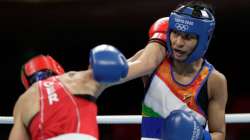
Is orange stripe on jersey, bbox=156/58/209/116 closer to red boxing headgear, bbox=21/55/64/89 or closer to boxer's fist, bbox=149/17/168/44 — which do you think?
boxer's fist, bbox=149/17/168/44

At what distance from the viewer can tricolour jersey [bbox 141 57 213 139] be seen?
2049 millimetres

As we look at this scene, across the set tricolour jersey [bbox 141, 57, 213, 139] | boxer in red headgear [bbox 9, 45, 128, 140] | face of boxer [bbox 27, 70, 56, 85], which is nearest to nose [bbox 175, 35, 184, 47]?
tricolour jersey [bbox 141, 57, 213, 139]

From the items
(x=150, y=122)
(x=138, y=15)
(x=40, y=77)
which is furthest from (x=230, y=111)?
(x=40, y=77)

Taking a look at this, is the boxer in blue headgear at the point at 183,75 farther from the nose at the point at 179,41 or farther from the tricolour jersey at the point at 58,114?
the tricolour jersey at the point at 58,114

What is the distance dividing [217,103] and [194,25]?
0.99 ft

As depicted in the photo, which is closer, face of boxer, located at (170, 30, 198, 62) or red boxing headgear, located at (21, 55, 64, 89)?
red boxing headgear, located at (21, 55, 64, 89)

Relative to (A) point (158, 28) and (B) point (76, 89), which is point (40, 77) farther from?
(A) point (158, 28)

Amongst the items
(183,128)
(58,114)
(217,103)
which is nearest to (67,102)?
(58,114)

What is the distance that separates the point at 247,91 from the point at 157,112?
270 cm

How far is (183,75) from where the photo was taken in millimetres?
2080

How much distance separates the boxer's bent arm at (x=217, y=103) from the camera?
2057 millimetres

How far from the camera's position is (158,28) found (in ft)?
6.88

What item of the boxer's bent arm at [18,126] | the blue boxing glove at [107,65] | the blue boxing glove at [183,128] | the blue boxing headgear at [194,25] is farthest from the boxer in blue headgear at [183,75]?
the boxer's bent arm at [18,126]

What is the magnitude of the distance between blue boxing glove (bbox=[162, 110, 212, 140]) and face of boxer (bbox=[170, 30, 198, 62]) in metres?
0.21
